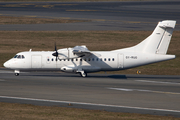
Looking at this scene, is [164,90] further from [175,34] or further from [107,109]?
[175,34]

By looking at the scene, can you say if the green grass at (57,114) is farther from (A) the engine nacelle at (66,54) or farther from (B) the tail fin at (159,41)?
(B) the tail fin at (159,41)

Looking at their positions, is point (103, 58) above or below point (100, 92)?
above

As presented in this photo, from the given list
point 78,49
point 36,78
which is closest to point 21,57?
point 36,78

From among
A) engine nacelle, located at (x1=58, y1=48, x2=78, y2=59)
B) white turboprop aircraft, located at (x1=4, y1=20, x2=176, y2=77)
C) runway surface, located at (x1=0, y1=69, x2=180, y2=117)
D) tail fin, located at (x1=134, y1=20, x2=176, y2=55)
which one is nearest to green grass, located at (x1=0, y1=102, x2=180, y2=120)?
runway surface, located at (x1=0, y1=69, x2=180, y2=117)

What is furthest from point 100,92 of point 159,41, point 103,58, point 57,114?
point 159,41

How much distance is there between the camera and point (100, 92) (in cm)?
2656

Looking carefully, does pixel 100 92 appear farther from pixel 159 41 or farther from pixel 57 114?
pixel 159 41

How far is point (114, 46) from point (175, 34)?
1625 centimetres

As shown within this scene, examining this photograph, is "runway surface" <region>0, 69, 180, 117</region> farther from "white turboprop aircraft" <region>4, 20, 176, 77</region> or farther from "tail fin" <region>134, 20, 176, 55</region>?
"tail fin" <region>134, 20, 176, 55</region>

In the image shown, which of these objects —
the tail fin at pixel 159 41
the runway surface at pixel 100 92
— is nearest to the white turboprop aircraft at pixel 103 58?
the tail fin at pixel 159 41

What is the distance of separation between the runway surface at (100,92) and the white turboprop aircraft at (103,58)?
1.30m

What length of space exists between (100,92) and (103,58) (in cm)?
897

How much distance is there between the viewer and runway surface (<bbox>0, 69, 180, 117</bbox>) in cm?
2220

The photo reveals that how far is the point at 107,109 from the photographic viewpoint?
69.4ft
